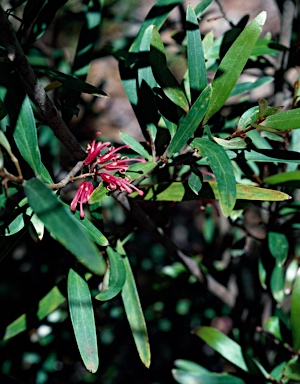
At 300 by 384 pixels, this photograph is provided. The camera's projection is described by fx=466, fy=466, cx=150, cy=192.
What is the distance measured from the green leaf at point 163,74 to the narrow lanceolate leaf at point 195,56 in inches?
0.9

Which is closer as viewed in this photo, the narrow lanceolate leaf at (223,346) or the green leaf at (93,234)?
the green leaf at (93,234)

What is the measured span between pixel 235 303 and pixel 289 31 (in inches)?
25.0

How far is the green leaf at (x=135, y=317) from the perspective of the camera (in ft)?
2.37

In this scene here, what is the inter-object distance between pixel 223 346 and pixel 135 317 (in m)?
0.27

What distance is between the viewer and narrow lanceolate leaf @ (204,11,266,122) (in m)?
0.59

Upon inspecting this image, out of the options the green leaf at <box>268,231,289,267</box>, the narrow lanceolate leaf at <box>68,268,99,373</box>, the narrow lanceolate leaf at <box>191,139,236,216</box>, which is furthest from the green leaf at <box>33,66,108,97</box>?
the green leaf at <box>268,231,289,267</box>

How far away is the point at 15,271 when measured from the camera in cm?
127

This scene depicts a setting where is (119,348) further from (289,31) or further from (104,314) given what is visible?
(289,31)

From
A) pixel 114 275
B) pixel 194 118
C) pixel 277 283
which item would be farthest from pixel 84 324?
pixel 277 283

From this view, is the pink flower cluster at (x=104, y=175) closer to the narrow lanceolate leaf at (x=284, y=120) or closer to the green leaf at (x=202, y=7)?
the narrow lanceolate leaf at (x=284, y=120)

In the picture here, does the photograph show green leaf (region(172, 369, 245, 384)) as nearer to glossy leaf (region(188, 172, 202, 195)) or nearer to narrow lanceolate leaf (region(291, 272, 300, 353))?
narrow lanceolate leaf (region(291, 272, 300, 353))

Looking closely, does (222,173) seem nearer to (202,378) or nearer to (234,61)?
(234,61)

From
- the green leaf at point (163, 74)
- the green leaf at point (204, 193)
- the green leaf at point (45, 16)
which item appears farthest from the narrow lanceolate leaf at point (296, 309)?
the green leaf at point (45, 16)

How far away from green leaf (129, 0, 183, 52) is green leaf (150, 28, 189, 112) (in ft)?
0.52
